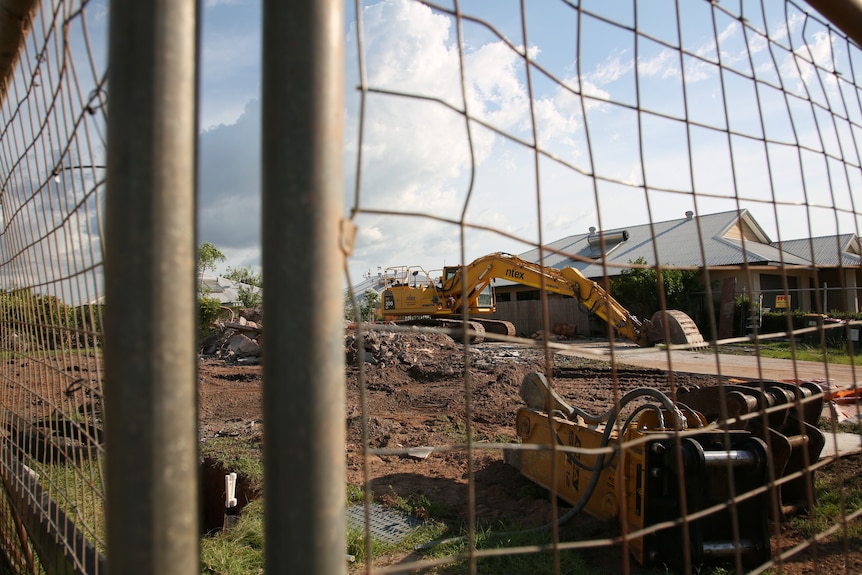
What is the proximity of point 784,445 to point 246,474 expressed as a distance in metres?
4.40

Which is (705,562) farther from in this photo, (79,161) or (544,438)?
(79,161)

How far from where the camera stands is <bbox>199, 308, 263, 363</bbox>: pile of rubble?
16.4 m

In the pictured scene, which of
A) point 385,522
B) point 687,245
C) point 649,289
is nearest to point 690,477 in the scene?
point 385,522

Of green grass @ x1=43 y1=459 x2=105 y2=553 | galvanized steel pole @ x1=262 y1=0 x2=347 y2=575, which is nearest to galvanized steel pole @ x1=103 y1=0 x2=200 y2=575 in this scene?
galvanized steel pole @ x1=262 y1=0 x2=347 y2=575

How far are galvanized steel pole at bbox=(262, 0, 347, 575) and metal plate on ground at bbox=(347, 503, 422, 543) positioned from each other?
3.36 metres

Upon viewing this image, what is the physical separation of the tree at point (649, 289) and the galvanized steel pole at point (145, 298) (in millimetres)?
20978

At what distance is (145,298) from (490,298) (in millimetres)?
20594

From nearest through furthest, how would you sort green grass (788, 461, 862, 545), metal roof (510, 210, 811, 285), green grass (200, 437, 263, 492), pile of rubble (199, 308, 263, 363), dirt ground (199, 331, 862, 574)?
green grass (788, 461, 862, 545) < dirt ground (199, 331, 862, 574) < green grass (200, 437, 263, 492) < pile of rubble (199, 308, 263, 363) < metal roof (510, 210, 811, 285)

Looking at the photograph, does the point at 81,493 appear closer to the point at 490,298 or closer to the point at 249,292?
the point at 490,298

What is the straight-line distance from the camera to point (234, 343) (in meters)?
17.1

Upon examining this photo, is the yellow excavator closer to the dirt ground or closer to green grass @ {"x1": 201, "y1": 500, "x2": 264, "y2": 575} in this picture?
the dirt ground

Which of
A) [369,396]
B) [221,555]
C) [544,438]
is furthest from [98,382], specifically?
[369,396]

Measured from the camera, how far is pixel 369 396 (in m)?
10.3

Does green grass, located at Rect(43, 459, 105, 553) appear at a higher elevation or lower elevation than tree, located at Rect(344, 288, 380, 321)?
lower
